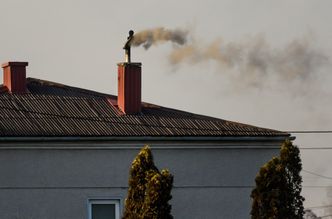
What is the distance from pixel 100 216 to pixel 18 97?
4090 millimetres

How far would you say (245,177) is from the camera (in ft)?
134

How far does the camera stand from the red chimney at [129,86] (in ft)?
136

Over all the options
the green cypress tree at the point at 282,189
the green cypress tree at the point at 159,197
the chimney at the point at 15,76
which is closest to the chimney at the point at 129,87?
the chimney at the point at 15,76

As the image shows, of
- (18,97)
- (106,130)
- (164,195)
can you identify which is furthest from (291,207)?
(18,97)

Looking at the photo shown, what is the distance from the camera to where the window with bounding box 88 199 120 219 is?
40156mm

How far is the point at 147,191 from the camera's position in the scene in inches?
1385

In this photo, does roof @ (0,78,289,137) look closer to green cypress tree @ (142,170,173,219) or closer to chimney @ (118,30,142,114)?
chimney @ (118,30,142,114)

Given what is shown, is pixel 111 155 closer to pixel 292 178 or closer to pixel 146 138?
pixel 146 138

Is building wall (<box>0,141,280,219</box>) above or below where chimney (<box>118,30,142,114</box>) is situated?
below

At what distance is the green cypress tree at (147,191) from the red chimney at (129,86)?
5641 mm

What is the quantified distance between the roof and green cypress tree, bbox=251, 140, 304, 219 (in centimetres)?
407

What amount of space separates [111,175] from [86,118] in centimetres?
184

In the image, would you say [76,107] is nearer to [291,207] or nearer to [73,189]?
[73,189]

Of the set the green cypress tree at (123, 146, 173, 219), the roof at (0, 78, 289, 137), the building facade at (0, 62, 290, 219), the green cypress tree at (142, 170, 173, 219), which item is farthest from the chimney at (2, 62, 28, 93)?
the green cypress tree at (142, 170, 173, 219)
